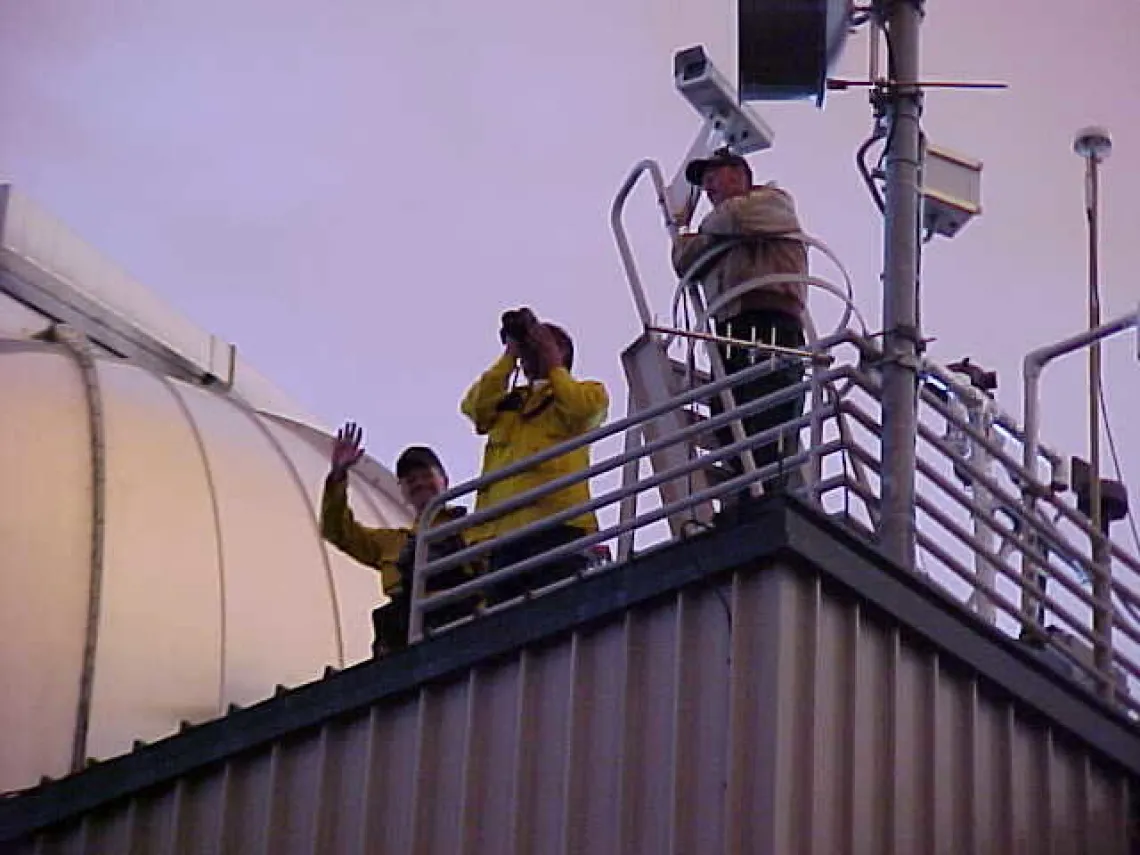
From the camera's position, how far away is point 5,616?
15742mm

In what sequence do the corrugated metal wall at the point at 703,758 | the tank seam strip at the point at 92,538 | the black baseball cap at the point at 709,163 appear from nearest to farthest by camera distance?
the corrugated metal wall at the point at 703,758, the black baseball cap at the point at 709,163, the tank seam strip at the point at 92,538

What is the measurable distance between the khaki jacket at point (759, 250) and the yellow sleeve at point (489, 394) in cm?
99

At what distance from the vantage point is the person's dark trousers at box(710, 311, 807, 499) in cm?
1195

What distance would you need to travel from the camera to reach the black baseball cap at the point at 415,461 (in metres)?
13.2

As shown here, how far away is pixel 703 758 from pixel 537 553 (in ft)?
6.23

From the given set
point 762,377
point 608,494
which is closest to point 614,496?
point 608,494

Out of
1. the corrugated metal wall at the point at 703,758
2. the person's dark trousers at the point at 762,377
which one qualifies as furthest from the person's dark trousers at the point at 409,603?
the person's dark trousers at the point at 762,377

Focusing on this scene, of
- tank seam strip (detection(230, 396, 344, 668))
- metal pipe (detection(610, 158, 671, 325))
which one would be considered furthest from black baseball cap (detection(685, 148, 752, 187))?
tank seam strip (detection(230, 396, 344, 668))

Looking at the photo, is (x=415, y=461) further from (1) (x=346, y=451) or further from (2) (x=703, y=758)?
(2) (x=703, y=758)

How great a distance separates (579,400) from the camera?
39.4 feet

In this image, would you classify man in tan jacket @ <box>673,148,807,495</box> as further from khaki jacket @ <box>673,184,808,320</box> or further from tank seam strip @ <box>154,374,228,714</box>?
tank seam strip @ <box>154,374,228,714</box>

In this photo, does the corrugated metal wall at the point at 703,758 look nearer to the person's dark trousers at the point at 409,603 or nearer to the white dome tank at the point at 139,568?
the person's dark trousers at the point at 409,603

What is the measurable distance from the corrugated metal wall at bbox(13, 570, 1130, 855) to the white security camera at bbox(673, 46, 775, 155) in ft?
11.9

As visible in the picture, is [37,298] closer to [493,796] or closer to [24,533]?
[24,533]
